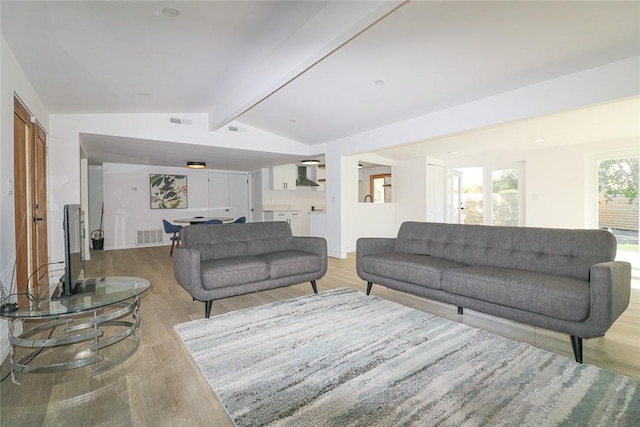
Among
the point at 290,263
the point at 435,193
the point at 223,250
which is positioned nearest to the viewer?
the point at 290,263

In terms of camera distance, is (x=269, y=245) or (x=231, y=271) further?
(x=269, y=245)

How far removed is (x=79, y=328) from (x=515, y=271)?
341 centimetres

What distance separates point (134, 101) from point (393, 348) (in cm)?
444

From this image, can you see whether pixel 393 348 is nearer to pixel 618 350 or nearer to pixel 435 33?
pixel 618 350

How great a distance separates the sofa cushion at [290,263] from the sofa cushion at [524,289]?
1442mm

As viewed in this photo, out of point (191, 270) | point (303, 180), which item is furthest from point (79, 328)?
point (303, 180)

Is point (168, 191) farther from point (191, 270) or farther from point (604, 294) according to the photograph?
point (604, 294)

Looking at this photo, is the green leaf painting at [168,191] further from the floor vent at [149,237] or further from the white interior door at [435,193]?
the white interior door at [435,193]

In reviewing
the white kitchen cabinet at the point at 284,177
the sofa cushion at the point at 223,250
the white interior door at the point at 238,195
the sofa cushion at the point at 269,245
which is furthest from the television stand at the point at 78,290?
the white interior door at the point at 238,195

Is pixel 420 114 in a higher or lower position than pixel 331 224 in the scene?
higher

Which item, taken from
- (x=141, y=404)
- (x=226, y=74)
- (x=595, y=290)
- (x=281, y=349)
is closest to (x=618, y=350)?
(x=595, y=290)

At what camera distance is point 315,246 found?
378 centimetres

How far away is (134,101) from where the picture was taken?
4258 mm

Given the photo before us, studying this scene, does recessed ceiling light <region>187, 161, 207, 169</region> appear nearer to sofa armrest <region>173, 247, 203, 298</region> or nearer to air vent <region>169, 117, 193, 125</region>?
air vent <region>169, 117, 193, 125</region>
